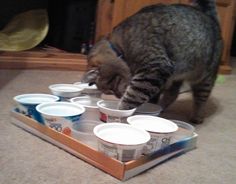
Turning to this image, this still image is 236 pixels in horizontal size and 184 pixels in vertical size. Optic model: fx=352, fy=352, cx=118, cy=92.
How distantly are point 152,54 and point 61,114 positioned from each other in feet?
1.44

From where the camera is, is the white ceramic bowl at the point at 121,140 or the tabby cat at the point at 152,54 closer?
the white ceramic bowl at the point at 121,140

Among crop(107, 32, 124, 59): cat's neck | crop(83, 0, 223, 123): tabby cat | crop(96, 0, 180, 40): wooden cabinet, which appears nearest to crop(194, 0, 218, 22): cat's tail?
crop(83, 0, 223, 123): tabby cat

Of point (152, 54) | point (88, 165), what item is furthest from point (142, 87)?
point (88, 165)

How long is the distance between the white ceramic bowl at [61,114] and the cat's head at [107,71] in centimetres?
20

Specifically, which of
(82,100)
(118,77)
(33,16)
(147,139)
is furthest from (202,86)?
(33,16)

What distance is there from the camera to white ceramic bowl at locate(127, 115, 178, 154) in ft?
3.88

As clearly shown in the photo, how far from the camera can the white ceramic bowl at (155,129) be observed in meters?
1.18

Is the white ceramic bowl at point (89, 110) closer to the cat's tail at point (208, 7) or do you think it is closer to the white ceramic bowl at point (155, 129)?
the white ceramic bowl at point (155, 129)

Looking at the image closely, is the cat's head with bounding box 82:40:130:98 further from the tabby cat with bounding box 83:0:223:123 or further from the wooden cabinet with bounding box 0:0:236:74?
the wooden cabinet with bounding box 0:0:236:74

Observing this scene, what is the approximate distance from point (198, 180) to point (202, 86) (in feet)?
2.28

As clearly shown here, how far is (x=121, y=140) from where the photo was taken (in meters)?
1.13

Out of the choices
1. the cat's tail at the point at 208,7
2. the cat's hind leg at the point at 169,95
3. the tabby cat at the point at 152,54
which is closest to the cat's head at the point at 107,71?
the tabby cat at the point at 152,54

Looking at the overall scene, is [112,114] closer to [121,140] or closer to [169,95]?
[121,140]

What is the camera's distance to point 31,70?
2.33 meters
